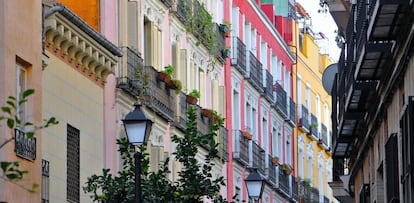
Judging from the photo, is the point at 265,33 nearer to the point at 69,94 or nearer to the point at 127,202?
the point at 69,94

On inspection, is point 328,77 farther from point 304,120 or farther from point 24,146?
point 304,120

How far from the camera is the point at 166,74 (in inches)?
1649

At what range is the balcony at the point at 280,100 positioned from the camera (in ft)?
209

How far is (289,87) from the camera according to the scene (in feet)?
223

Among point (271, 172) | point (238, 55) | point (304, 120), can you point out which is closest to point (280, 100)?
point (271, 172)

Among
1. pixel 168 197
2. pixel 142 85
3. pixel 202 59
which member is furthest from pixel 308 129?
pixel 168 197

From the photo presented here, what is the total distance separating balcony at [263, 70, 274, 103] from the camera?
61009mm

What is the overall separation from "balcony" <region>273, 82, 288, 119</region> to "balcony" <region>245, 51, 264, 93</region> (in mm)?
3449

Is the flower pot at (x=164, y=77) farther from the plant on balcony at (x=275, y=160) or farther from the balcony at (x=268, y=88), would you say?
the plant on balcony at (x=275, y=160)

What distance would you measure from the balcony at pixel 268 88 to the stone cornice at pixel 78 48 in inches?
945

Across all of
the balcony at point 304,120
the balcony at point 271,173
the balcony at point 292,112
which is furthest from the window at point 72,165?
the balcony at point 304,120

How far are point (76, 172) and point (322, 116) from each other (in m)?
42.2

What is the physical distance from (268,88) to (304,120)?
8.79 m

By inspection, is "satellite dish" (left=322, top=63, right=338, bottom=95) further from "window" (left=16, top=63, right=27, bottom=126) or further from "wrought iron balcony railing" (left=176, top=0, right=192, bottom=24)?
"window" (left=16, top=63, right=27, bottom=126)
